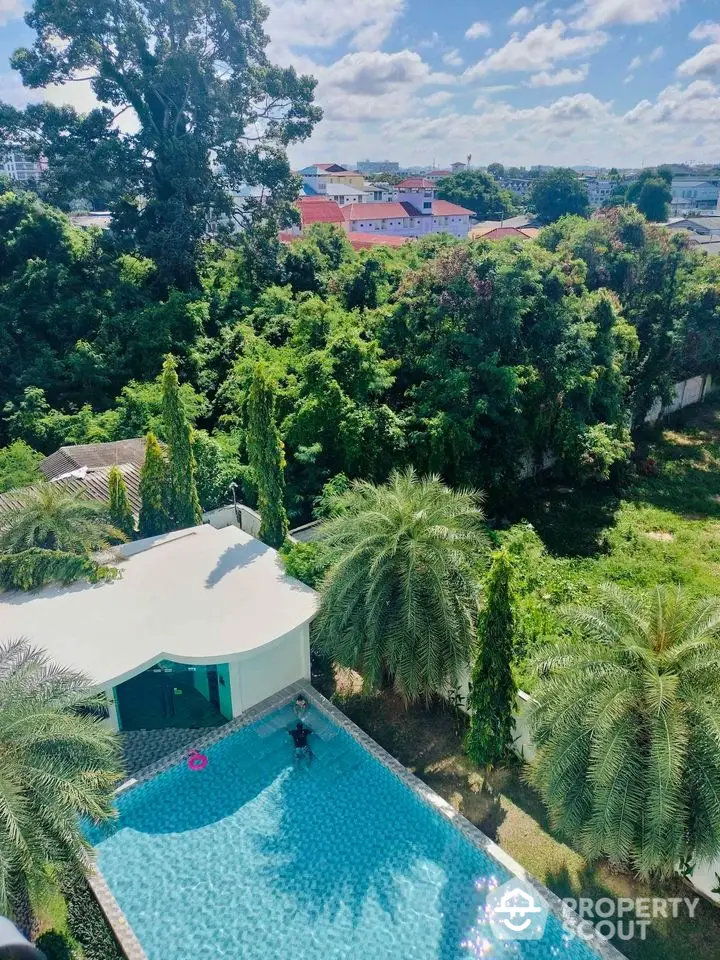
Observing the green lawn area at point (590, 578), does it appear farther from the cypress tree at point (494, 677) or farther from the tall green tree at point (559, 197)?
the tall green tree at point (559, 197)

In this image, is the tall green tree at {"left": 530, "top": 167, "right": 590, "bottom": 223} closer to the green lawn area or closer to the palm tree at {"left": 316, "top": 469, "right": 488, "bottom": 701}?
the green lawn area

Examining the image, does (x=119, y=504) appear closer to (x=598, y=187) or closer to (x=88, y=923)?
(x=88, y=923)

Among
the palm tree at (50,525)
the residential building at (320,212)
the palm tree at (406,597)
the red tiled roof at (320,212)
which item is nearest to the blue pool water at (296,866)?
the palm tree at (406,597)

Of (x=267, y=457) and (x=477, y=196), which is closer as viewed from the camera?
(x=267, y=457)

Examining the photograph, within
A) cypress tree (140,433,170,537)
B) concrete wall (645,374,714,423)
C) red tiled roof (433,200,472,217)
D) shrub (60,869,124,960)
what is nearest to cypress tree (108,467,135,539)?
cypress tree (140,433,170,537)

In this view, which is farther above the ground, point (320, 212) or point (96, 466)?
point (320, 212)

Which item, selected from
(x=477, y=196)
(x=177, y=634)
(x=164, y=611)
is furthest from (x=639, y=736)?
(x=477, y=196)
